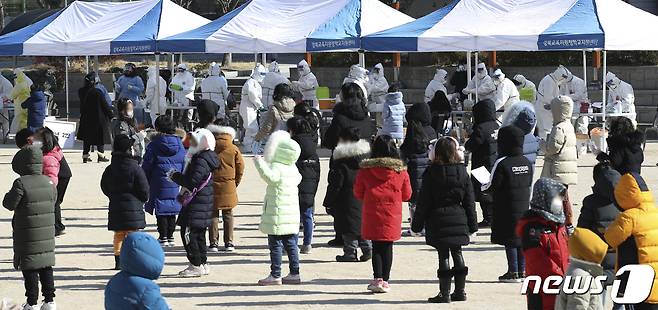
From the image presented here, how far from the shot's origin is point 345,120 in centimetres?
1346

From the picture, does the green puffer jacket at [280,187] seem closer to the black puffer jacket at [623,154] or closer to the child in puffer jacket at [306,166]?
the child in puffer jacket at [306,166]

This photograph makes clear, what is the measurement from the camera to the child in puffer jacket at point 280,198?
36.9 ft

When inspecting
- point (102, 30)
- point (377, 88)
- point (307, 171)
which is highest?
point (102, 30)

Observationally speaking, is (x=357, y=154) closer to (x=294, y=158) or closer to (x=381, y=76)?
(x=294, y=158)

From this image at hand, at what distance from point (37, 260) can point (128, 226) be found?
7.05 feet

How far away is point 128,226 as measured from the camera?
11.9 m

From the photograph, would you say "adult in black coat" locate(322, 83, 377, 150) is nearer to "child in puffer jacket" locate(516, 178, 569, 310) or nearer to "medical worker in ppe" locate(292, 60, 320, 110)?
"child in puffer jacket" locate(516, 178, 569, 310)

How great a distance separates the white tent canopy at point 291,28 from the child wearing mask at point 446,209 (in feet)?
46.1

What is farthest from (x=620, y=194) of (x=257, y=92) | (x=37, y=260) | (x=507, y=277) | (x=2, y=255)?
(x=257, y=92)

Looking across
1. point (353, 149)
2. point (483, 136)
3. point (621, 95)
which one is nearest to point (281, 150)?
point (353, 149)

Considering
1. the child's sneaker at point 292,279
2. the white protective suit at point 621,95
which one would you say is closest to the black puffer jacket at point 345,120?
the child's sneaker at point 292,279

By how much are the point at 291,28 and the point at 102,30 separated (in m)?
4.58

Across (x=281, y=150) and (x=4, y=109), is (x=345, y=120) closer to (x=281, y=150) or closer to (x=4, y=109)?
(x=281, y=150)

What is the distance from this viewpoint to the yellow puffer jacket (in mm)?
8336
